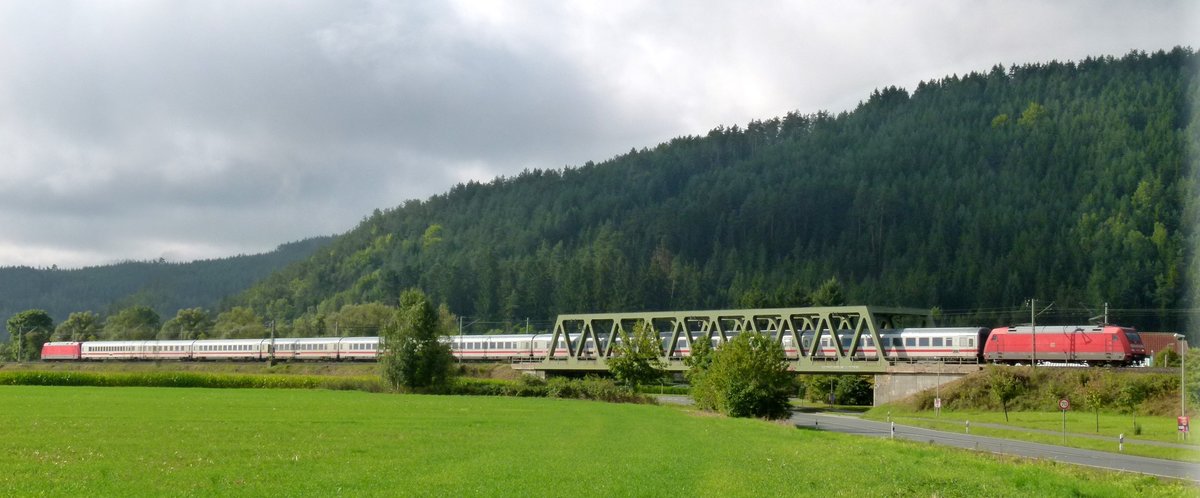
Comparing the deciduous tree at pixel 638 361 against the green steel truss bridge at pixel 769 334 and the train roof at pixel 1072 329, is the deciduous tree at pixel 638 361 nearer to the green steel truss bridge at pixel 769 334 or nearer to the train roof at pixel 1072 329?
the green steel truss bridge at pixel 769 334

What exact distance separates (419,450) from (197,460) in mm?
6425

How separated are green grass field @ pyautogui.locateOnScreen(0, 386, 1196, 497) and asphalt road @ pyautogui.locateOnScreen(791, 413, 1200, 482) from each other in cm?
393

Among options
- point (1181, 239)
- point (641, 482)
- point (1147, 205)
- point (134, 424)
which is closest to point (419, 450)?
point (641, 482)

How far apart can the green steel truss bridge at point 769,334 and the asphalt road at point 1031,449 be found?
1459 cm

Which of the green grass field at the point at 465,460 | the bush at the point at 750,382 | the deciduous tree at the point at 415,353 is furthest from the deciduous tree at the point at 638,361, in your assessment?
the green grass field at the point at 465,460

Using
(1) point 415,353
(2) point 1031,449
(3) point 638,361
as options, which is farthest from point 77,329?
(2) point 1031,449

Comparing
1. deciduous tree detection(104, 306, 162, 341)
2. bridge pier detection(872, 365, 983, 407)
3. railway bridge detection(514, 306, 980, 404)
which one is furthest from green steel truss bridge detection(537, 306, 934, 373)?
deciduous tree detection(104, 306, 162, 341)

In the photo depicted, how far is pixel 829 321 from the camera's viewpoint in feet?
254

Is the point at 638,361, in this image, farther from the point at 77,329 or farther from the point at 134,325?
the point at 134,325

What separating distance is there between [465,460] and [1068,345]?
52955 millimetres

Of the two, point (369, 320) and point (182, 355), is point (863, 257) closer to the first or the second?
point (369, 320)

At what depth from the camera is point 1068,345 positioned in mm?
66312

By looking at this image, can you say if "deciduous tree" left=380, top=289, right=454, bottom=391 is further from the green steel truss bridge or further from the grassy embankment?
the grassy embankment

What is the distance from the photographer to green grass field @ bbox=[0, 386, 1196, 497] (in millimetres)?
21281
